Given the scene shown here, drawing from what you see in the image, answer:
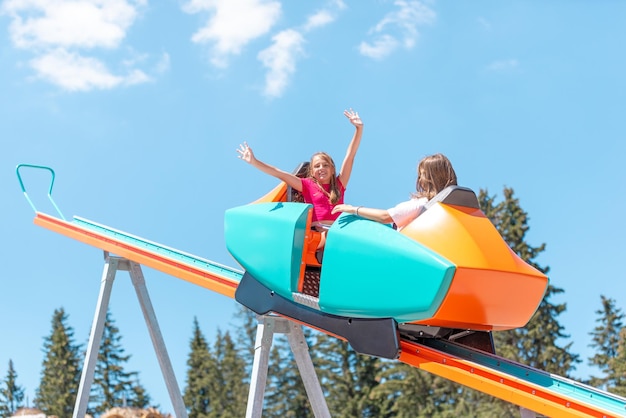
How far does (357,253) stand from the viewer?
4.86 meters

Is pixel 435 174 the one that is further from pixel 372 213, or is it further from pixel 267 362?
pixel 267 362

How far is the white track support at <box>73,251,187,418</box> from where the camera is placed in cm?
768

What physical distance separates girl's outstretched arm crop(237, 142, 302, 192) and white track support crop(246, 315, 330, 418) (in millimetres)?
1070

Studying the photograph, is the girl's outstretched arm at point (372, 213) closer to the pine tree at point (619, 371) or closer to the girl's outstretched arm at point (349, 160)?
the girl's outstretched arm at point (349, 160)

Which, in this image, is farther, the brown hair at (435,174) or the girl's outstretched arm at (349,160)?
the girl's outstretched arm at (349,160)

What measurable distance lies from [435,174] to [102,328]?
14.3 feet

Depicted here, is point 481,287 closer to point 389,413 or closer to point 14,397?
point 389,413

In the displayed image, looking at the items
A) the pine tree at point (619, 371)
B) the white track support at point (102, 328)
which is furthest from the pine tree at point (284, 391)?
→ the white track support at point (102, 328)

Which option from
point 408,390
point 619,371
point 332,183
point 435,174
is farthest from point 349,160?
point 408,390

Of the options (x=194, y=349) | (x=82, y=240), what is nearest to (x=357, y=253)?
(x=82, y=240)

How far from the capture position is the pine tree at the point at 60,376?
91.4 ft

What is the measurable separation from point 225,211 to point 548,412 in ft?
10.2

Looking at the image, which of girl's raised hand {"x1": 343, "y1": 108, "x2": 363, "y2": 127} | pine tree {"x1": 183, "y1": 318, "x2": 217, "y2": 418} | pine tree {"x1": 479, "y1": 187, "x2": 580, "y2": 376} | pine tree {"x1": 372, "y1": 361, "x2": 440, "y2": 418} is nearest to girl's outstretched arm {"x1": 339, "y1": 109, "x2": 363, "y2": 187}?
girl's raised hand {"x1": 343, "y1": 108, "x2": 363, "y2": 127}

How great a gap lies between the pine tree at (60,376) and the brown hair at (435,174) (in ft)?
82.8
